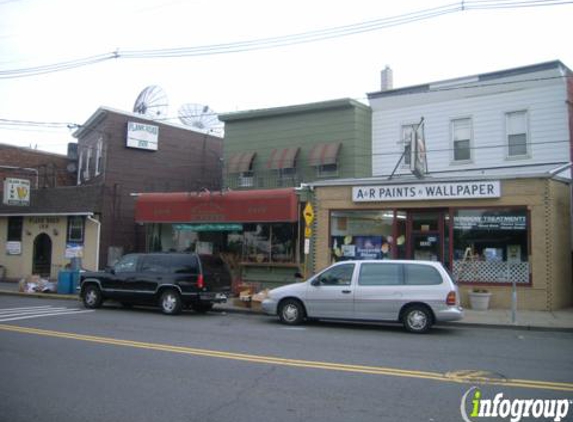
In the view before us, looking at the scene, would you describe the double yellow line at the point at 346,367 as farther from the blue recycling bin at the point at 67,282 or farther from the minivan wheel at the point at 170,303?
the blue recycling bin at the point at 67,282

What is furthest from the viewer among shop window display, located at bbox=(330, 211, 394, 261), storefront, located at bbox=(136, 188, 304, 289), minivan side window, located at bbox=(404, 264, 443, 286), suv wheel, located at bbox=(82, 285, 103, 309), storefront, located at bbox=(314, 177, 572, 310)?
storefront, located at bbox=(136, 188, 304, 289)

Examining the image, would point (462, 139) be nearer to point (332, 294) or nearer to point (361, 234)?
point (361, 234)

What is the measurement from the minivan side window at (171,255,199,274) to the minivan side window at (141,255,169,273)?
0.93ft

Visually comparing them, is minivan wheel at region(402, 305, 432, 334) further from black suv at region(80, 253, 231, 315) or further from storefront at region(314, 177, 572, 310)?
black suv at region(80, 253, 231, 315)

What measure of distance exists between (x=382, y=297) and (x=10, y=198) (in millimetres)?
19892

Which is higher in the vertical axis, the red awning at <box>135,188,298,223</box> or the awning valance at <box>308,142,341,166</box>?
the awning valance at <box>308,142,341,166</box>

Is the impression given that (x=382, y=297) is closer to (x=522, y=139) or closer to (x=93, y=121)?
(x=522, y=139)

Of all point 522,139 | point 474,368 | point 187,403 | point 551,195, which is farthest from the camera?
point 522,139

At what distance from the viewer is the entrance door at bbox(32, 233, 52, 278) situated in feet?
85.6

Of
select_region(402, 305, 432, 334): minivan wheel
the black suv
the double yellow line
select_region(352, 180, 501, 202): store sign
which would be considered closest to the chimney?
select_region(352, 180, 501, 202): store sign

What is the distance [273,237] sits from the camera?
20344 millimetres

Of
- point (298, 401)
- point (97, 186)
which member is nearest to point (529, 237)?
point (298, 401)

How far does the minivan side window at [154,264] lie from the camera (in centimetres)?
1560

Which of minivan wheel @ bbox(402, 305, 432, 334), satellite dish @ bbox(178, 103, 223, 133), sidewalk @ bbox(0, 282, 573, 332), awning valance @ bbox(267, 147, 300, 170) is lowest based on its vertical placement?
sidewalk @ bbox(0, 282, 573, 332)
